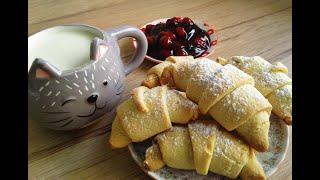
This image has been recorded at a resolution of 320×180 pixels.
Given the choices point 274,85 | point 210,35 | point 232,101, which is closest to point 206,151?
point 232,101

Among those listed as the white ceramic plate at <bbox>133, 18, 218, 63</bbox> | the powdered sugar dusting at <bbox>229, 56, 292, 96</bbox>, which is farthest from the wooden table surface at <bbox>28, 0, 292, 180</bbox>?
the powdered sugar dusting at <bbox>229, 56, 292, 96</bbox>

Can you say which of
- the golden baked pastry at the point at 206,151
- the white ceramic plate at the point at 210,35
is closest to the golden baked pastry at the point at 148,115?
the golden baked pastry at the point at 206,151

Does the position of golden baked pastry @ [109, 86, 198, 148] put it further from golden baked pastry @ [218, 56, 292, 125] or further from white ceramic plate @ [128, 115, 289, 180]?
golden baked pastry @ [218, 56, 292, 125]

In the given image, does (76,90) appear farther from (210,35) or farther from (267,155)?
(210,35)

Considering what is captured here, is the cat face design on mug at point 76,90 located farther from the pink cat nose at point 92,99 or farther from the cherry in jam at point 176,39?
the cherry in jam at point 176,39

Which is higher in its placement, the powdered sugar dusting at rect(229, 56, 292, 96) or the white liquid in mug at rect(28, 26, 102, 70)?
the white liquid in mug at rect(28, 26, 102, 70)

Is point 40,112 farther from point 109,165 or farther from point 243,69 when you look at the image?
point 243,69

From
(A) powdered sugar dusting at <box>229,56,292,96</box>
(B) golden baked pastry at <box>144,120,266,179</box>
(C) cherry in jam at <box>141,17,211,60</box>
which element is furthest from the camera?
(C) cherry in jam at <box>141,17,211,60</box>

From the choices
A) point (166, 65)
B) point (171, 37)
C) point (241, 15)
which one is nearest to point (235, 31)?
point (241, 15)
